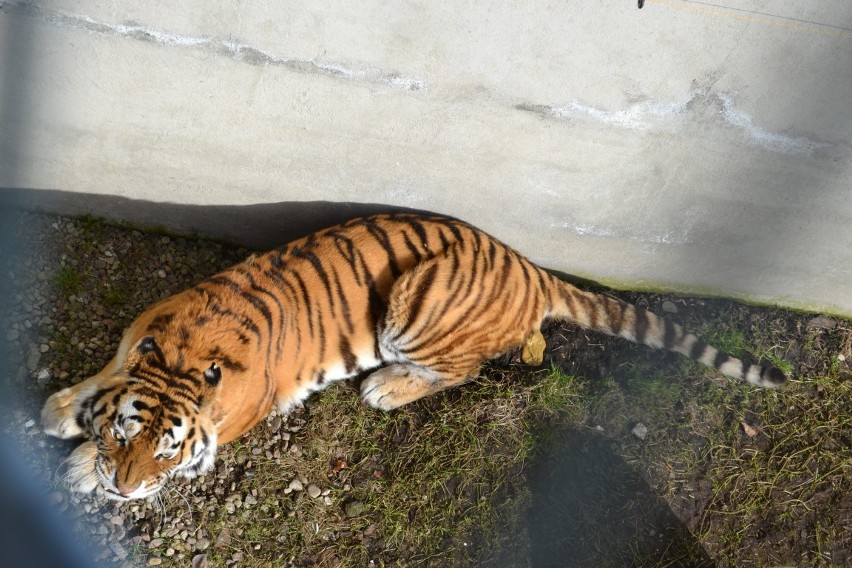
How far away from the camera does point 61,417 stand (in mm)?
2961

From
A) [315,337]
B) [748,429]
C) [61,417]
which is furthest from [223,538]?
[748,429]

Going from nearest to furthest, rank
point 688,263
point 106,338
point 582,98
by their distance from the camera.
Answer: point 582,98
point 106,338
point 688,263

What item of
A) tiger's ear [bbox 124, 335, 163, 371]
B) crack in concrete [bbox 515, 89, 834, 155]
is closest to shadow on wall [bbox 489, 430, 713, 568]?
crack in concrete [bbox 515, 89, 834, 155]

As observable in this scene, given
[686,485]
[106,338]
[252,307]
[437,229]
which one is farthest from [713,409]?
[106,338]

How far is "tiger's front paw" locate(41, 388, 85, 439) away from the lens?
2936 mm

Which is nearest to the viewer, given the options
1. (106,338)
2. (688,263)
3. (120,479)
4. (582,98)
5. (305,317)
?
(120,479)

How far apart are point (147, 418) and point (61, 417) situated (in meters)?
0.69

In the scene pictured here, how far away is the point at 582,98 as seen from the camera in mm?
2789

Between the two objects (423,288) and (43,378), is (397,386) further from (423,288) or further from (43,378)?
(43,378)

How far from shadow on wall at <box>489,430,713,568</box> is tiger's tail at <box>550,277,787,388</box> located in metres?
0.57

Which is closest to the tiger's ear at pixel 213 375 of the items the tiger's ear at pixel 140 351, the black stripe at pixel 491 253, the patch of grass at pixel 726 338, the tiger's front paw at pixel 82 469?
the tiger's ear at pixel 140 351

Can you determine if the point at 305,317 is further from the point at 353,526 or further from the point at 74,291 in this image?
the point at 74,291

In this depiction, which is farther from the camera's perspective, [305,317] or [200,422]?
[305,317]

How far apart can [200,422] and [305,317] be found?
2.15ft
